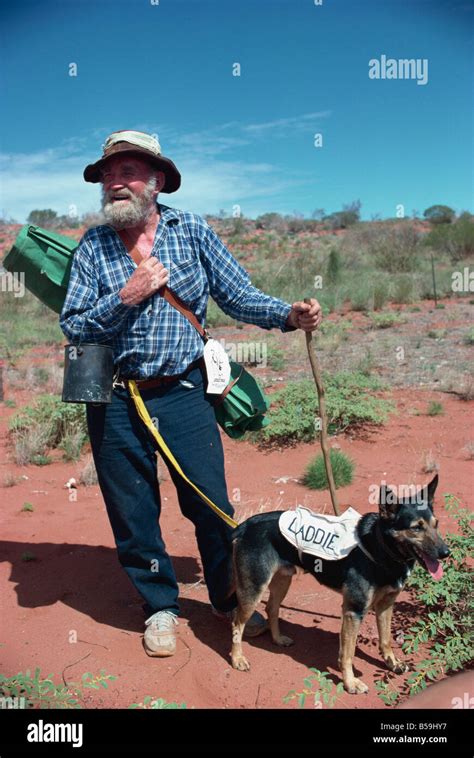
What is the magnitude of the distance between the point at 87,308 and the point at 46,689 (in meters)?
1.84

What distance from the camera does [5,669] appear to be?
3734mm

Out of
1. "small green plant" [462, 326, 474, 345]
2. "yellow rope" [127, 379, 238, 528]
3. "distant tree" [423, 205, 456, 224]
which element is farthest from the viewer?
"distant tree" [423, 205, 456, 224]

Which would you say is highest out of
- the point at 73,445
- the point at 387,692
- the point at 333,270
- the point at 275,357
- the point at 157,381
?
the point at 333,270

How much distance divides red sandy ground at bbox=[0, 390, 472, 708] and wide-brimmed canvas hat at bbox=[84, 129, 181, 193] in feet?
8.41

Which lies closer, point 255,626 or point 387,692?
point 387,692

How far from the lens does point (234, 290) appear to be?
157 inches

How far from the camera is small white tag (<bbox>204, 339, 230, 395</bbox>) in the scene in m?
3.96

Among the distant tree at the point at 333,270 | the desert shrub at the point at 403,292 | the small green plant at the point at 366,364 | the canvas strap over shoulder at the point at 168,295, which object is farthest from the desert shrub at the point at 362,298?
the canvas strap over shoulder at the point at 168,295

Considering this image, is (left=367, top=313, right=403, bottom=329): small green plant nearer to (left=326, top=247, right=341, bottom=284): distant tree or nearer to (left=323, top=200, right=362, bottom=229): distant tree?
(left=326, top=247, right=341, bottom=284): distant tree

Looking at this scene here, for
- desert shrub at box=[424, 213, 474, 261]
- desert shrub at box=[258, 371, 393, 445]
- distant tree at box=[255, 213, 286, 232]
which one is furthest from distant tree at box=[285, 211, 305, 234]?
desert shrub at box=[258, 371, 393, 445]

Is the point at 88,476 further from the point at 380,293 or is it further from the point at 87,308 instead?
the point at 380,293

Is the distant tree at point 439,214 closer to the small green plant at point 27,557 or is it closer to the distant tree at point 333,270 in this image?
the distant tree at point 333,270

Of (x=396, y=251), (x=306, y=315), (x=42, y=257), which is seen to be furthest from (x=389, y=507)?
(x=396, y=251)
